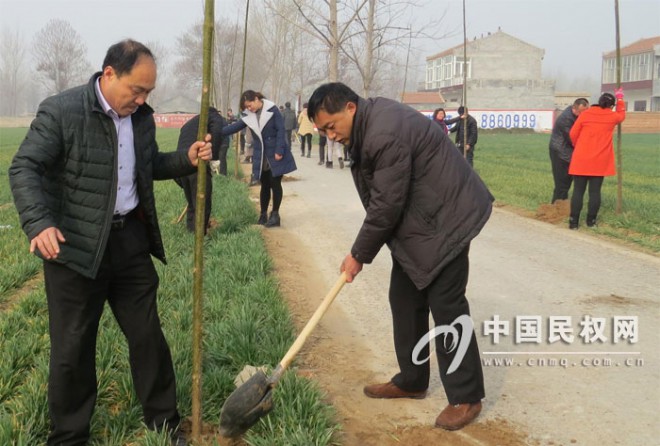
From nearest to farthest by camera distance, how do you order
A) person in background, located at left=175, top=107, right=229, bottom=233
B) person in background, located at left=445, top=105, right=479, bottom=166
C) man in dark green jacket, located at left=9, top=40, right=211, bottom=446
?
man in dark green jacket, located at left=9, top=40, right=211, bottom=446 < person in background, located at left=175, top=107, right=229, bottom=233 < person in background, located at left=445, top=105, right=479, bottom=166

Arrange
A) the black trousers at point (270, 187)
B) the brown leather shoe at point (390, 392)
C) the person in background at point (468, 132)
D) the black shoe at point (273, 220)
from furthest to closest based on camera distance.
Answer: the person in background at point (468, 132) → the black shoe at point (273, 220) → the black trousers at point (270, 187) → the brown leather shoe at point (390, 392)

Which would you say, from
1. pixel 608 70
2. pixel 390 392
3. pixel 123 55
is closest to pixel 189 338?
pixel 390 392

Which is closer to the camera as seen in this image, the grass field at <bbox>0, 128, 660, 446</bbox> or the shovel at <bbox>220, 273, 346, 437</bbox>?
the shovel at <bbox>220, 273, 346, 437</bbox>

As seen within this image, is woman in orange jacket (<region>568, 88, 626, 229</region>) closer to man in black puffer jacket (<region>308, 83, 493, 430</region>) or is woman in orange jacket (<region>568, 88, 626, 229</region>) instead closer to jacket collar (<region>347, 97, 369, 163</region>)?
man in black puffer jacket (<region>308, 83, 493, 430</region>)

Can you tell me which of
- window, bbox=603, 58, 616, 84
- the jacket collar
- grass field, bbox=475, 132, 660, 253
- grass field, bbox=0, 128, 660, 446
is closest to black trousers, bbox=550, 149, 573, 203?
grass field, bbox=475, 132, 660, 253

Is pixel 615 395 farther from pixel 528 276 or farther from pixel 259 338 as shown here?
pixel 528 276

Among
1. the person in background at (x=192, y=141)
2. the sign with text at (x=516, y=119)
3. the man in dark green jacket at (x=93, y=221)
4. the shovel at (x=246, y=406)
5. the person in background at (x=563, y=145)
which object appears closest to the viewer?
the man in dark green jacket at (x=93, y=221)

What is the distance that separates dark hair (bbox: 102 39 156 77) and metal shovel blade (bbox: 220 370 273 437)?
1594mm

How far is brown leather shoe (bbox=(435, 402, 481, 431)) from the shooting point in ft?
11.3

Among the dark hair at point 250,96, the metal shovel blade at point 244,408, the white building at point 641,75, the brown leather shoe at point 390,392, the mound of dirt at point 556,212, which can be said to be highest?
the white building at point 641,75

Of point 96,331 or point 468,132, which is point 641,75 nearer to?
point 468,132

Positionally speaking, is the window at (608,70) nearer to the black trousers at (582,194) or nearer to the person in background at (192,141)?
the black trousers at (582,194)

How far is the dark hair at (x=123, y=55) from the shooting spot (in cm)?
279

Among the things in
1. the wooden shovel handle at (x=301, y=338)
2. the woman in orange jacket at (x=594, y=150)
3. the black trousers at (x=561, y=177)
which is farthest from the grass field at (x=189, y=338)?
the black trousers at (x=561, y=177)
